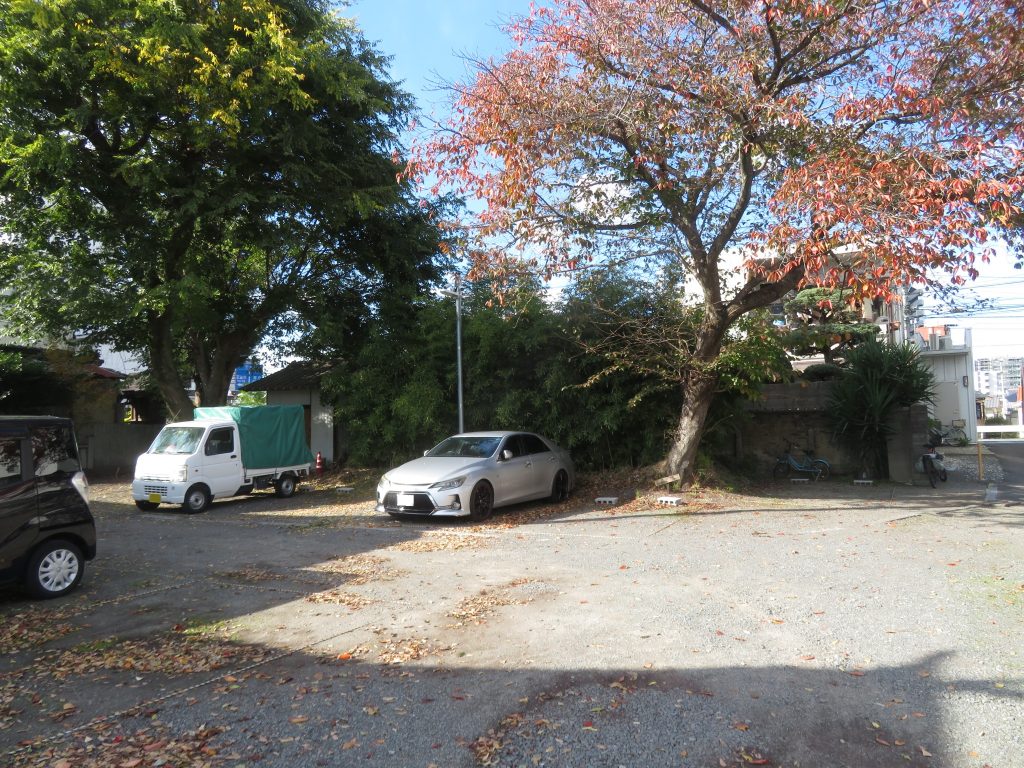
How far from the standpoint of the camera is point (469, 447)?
42.9 ft

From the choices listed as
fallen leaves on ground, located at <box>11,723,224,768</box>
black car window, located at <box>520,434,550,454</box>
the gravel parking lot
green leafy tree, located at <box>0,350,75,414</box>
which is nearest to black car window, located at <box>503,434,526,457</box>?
black car window, located at <box>520,434,550,454</box>

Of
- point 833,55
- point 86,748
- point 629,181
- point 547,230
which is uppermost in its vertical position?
point 833,55

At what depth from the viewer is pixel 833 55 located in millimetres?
11047

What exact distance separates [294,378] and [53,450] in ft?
55.9

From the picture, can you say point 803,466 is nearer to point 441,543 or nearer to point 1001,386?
point 441,543

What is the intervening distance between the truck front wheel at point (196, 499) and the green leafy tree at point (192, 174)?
4.95 meters

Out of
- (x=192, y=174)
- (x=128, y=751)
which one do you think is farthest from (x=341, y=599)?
(x=192, y=174)

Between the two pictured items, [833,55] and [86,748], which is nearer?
[86,748]

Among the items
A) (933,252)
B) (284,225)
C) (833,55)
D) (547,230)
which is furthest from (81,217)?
(933,252)

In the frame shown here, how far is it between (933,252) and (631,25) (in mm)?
5643

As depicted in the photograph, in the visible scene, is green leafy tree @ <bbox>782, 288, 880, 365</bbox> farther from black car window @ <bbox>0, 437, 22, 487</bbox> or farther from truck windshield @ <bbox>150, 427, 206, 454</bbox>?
black car window @ <bbox>0, 437, 22, 487</bbox>

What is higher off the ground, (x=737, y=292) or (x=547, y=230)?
(x=547, y=230)

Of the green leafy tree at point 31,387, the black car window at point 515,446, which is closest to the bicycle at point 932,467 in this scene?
the black car window at point 515,446

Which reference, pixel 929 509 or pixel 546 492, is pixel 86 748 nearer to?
pixel 546 492
